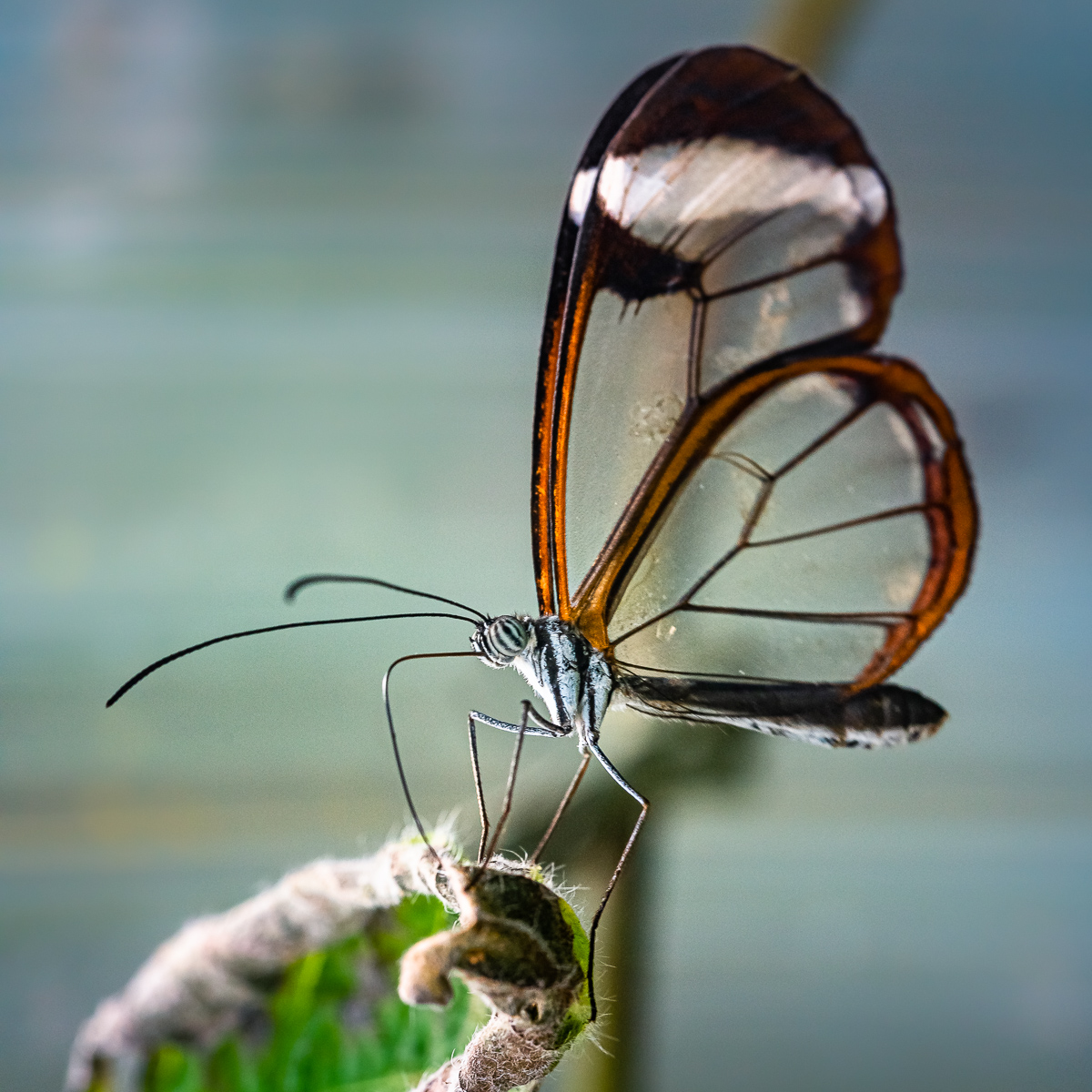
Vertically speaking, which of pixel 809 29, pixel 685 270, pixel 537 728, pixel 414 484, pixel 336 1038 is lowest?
pixel 336 1038

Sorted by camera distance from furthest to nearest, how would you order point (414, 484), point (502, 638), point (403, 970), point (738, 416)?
point (414, 484), point (738, 416), point (502, 638), point (403, 970)

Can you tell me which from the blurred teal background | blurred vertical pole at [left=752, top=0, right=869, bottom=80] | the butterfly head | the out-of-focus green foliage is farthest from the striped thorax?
the blurred teal background

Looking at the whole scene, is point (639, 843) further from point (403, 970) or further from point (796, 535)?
point (403, 970)

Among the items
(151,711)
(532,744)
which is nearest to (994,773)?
(532,744)

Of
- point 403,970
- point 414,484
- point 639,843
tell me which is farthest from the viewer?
point 414,484

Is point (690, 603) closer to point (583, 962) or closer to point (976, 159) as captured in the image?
point (583, 962)

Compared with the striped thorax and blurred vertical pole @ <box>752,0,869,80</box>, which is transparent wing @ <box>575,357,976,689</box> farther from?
blurred vertical pole @ <box>752,0,869,80</box>

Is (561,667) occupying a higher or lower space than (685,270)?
lower

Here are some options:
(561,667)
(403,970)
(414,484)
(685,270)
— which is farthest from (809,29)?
(414,484)
